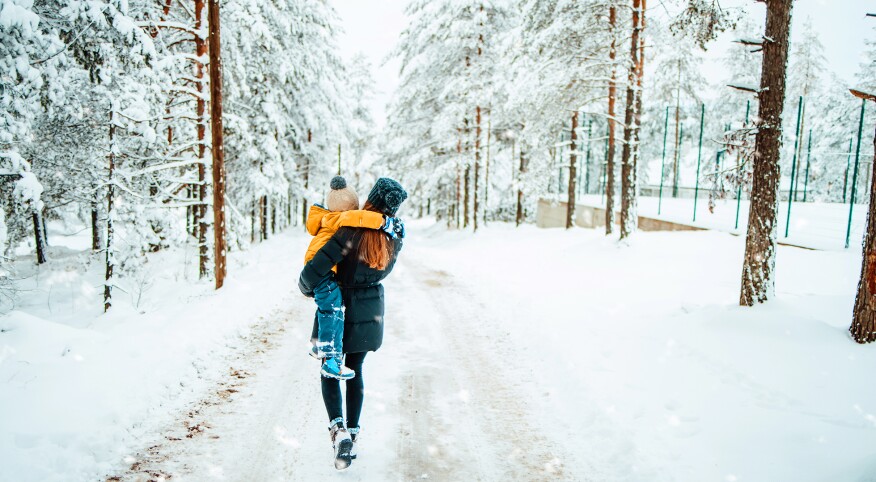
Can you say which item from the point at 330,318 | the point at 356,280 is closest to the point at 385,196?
the point at 356,280

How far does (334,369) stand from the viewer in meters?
3.79

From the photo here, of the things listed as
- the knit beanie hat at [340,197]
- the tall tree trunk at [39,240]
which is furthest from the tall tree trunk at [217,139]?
the tall tree trunk at [39,240]

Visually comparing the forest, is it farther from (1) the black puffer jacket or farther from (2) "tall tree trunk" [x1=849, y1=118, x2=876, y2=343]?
(1) the black puffer jacket

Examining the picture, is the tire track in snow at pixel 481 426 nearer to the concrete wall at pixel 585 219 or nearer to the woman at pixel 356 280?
the woman at pixel 356 280

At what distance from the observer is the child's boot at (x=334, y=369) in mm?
3781

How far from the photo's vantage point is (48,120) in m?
11.5

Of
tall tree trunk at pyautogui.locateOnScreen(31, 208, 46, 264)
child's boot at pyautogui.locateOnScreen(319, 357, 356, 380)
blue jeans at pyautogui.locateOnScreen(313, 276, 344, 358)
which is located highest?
blue jeans at pyautogui.locateOnScreen(313, 276, 344, 358)

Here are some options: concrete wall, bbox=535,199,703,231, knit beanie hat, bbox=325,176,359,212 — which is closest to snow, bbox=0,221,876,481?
knit beanie hat, bbox=325,176,359,212

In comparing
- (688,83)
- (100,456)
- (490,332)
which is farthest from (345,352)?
(688,83)

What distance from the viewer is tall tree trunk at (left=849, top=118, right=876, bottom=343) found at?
17.6 feet

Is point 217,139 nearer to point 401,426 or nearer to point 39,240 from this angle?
point 401,426

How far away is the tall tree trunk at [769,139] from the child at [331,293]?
18.5 feet

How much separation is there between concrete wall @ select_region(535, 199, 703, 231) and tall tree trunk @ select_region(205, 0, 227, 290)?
499 inches

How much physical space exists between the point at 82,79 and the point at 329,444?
1148 cm
